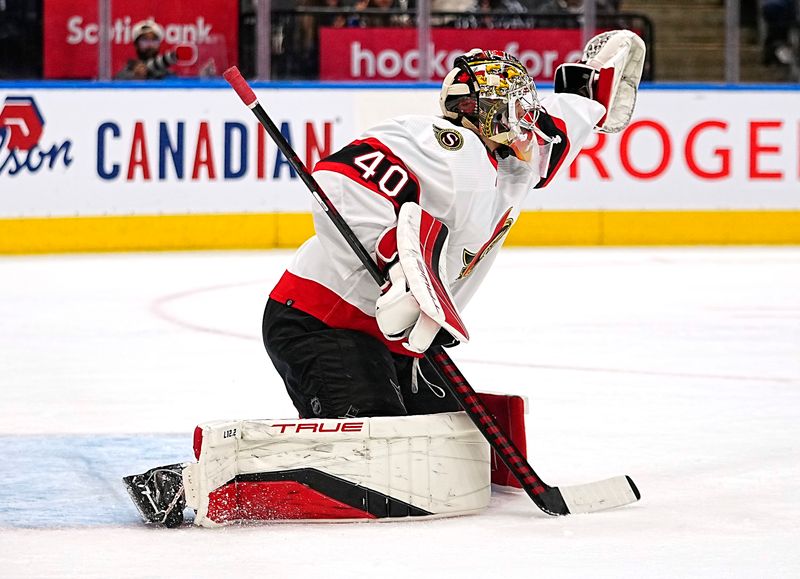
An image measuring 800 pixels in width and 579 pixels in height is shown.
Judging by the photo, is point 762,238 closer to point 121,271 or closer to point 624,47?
point 121,271

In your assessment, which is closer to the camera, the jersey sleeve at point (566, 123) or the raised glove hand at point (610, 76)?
the jersey sleeve at point (566, 123)

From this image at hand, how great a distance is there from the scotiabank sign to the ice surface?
1.34m

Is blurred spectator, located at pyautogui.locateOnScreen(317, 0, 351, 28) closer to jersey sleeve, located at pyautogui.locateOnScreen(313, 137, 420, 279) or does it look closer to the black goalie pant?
the black goalie pant

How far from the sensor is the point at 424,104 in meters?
8.08

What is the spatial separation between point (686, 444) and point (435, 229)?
0.99m

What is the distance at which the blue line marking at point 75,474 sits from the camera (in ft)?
8.65

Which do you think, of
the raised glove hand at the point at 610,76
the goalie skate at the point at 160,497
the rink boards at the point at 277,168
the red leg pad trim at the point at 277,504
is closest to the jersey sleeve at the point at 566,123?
the raised glove hand at the point at 610,76

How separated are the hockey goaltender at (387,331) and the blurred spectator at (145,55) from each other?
Answer: 4.96 m

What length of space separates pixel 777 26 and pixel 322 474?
6409 millimetres

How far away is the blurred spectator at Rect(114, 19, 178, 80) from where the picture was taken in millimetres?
7668

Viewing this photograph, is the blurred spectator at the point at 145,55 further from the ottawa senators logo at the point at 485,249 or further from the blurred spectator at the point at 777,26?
the ottawa senators logo at the point at 485,249

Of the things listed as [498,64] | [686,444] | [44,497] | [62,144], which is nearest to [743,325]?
[686,444]

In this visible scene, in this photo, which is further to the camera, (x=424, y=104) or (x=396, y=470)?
(x=424, y=104)

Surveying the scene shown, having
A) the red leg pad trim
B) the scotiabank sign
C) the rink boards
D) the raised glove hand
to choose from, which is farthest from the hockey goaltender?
the scotiabank sign
